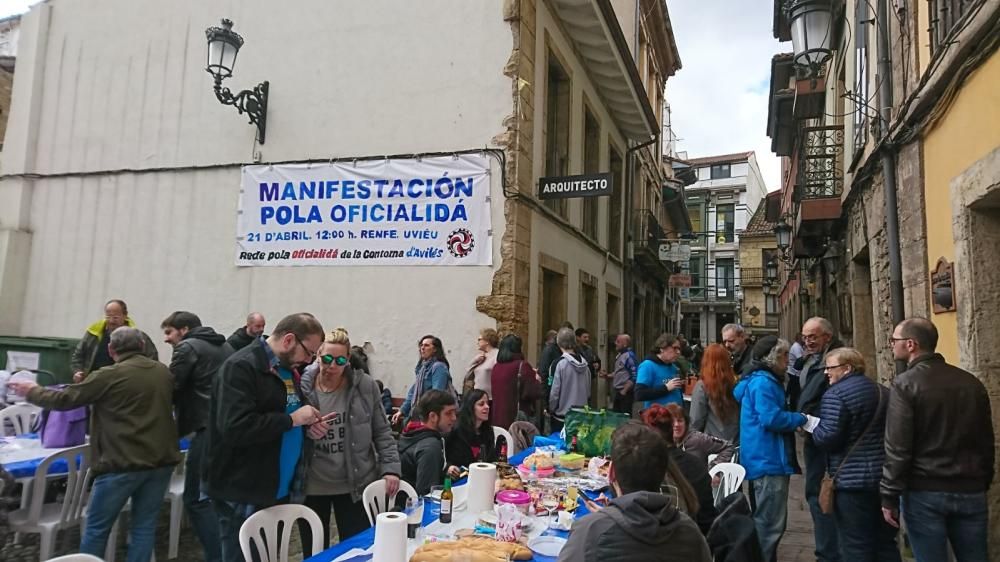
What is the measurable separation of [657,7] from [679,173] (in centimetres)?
1112

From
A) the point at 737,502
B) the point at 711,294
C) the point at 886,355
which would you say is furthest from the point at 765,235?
the point at 737,502

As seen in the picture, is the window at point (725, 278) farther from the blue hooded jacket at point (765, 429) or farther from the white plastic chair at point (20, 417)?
the white plastic chair at point (20, 417)

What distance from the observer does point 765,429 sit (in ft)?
13.8

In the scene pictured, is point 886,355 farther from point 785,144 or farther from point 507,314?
point 785,144

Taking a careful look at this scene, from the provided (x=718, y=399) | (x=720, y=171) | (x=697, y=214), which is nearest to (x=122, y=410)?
(x=718, y=399)

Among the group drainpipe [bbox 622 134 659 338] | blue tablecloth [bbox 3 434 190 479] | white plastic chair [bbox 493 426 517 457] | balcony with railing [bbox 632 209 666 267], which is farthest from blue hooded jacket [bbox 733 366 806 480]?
balcony with railing [bbox 632 209 666 267]

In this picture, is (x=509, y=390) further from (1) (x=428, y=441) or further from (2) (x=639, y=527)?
(2) (x=639, y=527)

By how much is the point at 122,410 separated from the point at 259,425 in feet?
3.87

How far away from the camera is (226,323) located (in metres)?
8.55

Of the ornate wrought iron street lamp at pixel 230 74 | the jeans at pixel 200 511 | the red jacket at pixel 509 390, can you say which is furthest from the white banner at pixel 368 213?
the jeans at pixel 200 511

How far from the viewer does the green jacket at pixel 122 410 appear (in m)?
3.58

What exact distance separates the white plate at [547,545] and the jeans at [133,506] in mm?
2455

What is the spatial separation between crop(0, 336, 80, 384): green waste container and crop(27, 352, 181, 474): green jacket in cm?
614

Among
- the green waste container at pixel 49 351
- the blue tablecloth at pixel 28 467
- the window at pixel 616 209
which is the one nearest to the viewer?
A: the blue tablecloth at pixel 28 467
